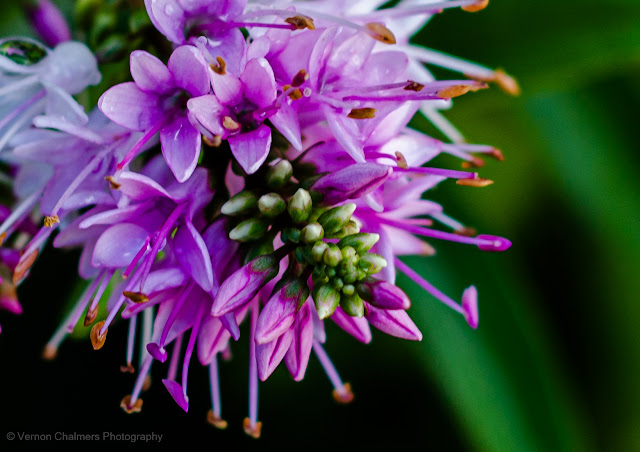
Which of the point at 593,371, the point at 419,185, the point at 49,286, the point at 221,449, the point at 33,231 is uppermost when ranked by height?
the point at 419,185

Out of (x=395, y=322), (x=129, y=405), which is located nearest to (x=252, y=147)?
(x=395, y=322)

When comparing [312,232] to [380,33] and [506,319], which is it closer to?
[380,33]

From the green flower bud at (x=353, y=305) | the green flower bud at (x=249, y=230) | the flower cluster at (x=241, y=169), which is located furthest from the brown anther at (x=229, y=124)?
the green flower bud at (x=353, y=305)

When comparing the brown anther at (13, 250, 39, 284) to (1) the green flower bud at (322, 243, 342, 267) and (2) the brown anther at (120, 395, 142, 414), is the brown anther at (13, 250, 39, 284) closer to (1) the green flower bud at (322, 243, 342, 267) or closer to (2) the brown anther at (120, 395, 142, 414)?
(2) the brown anther at (120, 395, 142, 414)

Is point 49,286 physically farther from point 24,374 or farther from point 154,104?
point 154,104

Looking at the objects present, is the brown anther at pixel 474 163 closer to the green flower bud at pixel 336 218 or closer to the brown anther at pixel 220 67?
the green flower bud at pixel 336 218

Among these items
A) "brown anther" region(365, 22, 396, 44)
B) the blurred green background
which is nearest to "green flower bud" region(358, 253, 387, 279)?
"brown anther" region(365, 22, 396, 44)

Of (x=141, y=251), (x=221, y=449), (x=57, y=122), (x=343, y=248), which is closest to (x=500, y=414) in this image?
(x=221, y=449)
